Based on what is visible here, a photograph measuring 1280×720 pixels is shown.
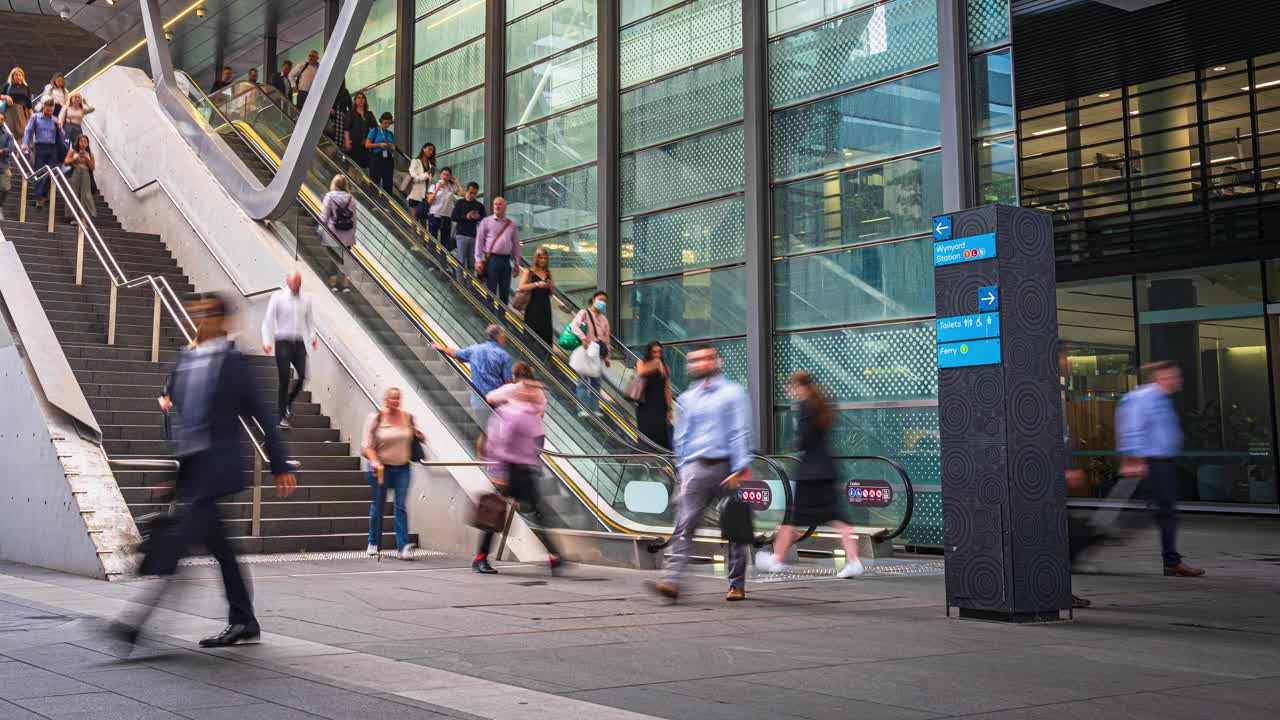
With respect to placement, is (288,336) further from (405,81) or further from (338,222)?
(405,81)

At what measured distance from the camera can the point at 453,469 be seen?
12.6 meters

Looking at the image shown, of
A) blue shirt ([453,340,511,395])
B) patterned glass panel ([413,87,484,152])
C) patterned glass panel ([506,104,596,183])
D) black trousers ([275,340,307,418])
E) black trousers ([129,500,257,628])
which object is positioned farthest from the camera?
patterned glass panel ([413,87,484,152])

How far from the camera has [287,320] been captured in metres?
13.8

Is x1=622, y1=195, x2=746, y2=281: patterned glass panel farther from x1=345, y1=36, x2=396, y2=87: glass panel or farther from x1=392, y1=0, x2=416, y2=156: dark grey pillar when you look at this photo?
x1=345, y1=36, x2=396, y2=87: glass panel


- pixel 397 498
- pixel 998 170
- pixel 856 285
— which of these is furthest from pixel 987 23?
pixel 397 498

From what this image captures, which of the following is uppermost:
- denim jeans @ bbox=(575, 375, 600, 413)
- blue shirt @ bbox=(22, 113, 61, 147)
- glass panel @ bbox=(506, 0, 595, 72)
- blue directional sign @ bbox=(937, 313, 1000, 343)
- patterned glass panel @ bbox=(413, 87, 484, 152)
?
glass panel @ bbox=(506, 0, 595, 72)

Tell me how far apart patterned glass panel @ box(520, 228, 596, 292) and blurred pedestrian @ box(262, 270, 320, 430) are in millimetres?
6351

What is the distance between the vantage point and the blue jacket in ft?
20.7

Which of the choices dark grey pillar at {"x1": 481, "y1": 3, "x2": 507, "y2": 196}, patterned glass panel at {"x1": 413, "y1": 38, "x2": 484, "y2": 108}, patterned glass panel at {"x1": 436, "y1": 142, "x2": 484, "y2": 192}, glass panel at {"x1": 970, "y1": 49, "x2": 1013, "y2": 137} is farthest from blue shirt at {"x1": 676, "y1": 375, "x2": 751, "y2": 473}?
patterned glass panel at {"x1": 413, "y1": 38, "x2": 484, "y2": 108}

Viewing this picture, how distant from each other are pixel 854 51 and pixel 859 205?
1.94m

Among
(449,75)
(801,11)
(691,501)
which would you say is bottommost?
(691,501)

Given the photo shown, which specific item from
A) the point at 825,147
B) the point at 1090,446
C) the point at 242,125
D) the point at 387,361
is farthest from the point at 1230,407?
the point at 242,125

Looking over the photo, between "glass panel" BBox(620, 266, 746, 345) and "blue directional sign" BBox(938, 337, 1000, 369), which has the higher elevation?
"glass panel" BBox(620, 266, 746, 345)

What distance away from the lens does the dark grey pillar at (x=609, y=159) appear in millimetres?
19047
